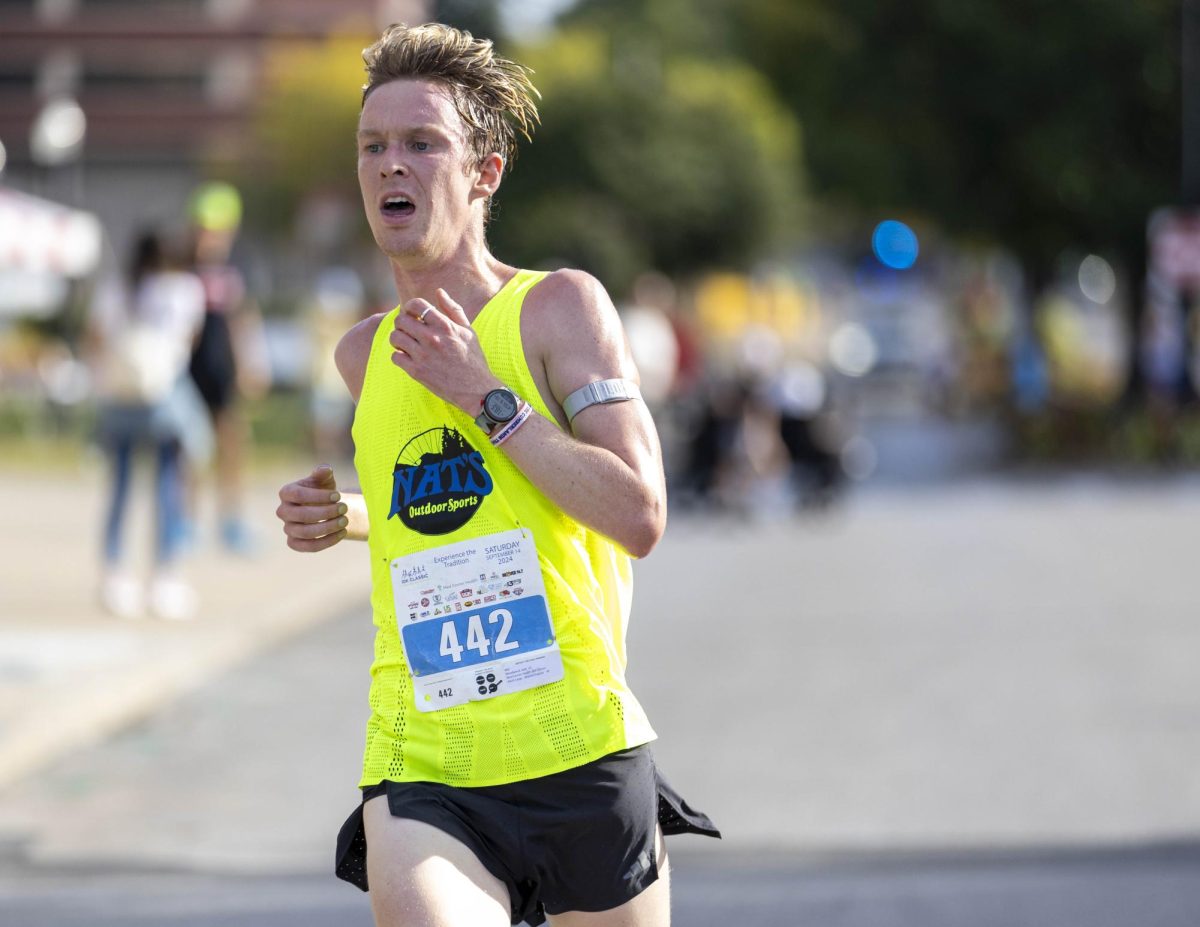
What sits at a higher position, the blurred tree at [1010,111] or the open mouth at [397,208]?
the blurred tree at [1010,111]

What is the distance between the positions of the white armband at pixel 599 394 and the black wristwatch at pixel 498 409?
0.35ft

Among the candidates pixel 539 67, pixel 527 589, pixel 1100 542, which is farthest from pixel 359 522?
pixel 539 67

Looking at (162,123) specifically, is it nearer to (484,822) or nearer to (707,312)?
(707,312)

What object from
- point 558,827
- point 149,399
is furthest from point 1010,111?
point 558,827

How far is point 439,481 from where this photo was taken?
3.52 metres

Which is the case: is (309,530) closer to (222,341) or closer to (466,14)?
(222,341)

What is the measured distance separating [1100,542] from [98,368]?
27.7 feet

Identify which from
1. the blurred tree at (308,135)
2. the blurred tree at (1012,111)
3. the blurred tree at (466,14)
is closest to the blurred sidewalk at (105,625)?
the blurred tree at (466,14)

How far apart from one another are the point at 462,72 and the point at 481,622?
0.85 m

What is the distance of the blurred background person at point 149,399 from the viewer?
1178 centimetres

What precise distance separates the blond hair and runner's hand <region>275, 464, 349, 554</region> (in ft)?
1.90

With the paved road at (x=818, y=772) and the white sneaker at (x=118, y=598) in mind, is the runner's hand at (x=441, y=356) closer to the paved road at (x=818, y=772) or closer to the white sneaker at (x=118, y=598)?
the paved road at (x=818, y=772)

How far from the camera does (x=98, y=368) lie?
11.9m

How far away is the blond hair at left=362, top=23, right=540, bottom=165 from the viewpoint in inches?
139
